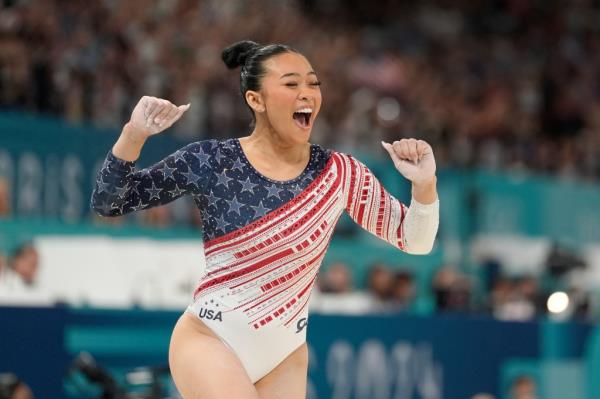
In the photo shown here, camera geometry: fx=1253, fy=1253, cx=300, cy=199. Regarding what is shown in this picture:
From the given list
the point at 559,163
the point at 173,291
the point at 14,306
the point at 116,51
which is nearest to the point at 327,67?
the point at 559,163

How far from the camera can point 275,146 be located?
4699 mm

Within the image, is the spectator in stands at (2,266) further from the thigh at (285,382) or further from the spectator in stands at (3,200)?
the thigh at (285,382)

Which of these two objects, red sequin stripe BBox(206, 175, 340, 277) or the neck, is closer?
red sequin stripe BBox(206, 175, 340, 277)

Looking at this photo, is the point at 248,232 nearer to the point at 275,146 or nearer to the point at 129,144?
the point at 275,146

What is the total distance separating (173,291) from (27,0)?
333 cm

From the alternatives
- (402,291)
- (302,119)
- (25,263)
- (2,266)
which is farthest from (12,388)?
(402,291)

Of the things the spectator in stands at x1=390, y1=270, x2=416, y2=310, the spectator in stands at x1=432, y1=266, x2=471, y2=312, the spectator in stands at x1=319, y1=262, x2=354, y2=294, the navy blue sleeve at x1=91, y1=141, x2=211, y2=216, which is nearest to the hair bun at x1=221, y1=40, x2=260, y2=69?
the navy blue sleeve at x1=91, y1=141, x2=211, y2=216

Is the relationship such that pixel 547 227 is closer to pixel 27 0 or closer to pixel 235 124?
pixel 235 124

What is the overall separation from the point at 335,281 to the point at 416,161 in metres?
6.07

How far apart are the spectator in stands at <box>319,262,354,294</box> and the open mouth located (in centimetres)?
603

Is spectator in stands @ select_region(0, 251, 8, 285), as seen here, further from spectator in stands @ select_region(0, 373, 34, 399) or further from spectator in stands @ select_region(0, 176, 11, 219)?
spectator in stands @ select_region(0, 373, 34, 399)

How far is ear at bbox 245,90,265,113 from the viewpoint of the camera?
472 cm

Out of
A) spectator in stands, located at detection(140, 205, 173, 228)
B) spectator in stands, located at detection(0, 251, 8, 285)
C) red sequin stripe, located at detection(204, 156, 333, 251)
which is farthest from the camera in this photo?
spectator in stands, located at detection(140, 205, 173, 228)

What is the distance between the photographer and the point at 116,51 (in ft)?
37.3
